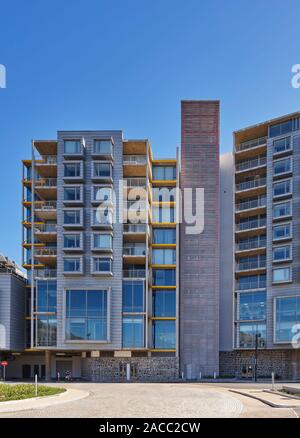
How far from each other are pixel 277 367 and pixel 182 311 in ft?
41.5

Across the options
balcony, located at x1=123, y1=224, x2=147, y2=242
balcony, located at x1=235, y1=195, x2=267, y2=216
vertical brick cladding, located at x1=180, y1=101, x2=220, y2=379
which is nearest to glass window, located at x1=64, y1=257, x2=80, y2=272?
balcony, located at x1=123, y1=224, x2=147, y2=242

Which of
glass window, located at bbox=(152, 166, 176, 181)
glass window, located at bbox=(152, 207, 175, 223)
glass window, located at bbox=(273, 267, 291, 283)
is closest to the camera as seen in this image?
glass window, located at bbox=(273, 267, 291, 283)

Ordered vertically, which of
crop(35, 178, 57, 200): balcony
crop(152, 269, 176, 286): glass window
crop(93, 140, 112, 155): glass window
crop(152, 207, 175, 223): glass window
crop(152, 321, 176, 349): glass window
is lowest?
crop(152, 321, 176, 349): glass window

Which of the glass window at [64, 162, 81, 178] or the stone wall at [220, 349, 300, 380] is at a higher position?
the glass window at [64, 162, 81, 178]

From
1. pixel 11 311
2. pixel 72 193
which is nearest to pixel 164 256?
pixel 72 193

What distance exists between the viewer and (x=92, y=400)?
3164cm

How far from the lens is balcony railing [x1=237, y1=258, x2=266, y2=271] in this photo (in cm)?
6469

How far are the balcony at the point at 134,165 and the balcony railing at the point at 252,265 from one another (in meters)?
Answer: 16.3

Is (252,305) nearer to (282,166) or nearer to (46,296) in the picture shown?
(282,166)

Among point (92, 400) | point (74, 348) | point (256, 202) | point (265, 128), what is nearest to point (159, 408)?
point (92, 400)

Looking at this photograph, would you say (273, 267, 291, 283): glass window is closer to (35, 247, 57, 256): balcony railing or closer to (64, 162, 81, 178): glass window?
(64, 162, 81, 178): glass window

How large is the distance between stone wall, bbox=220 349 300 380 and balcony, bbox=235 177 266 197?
18914 mm

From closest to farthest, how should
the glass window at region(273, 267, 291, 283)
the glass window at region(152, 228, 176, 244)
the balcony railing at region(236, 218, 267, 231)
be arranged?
the glass window at region(273, 267, 291, 283) → the balcony railing at region(236, 218, 267, 231) → the glass window at region(152, 228, 176, 244)
